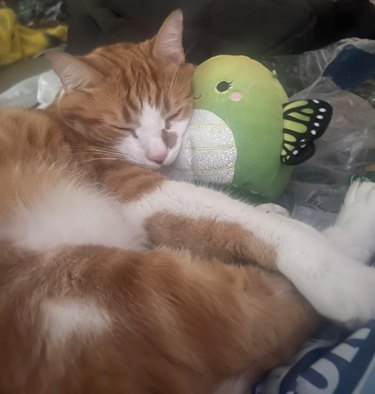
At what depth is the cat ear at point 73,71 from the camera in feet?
4.32

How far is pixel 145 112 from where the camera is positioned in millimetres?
1327

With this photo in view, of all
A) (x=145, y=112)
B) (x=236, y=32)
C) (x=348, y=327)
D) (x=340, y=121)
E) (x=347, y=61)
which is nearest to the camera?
(x=348, y=327)

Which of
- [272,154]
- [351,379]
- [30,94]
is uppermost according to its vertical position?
[272,154]

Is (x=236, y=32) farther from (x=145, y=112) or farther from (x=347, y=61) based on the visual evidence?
(x=145, y=112)

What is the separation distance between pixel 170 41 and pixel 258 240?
0.65m

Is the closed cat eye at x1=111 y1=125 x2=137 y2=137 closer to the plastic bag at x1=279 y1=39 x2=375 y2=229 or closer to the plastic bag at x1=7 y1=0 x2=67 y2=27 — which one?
the plastic bag at x1=279 y1=39 x2=375 y2=229

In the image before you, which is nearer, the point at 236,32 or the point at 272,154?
the point at 272,154

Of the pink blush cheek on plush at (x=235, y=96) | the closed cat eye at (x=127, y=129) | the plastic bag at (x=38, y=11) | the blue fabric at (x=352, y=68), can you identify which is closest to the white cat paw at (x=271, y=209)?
the pink blush cheek on plush at (x=235, y=96)

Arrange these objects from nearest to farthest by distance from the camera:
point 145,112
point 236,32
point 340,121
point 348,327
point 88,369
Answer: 1. point 88,369
2. point 348,327
3. point 145,112
4. point 340,121
5. point 236,32

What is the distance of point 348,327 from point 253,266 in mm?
187

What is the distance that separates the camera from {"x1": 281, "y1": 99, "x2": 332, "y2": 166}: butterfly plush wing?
122 cm

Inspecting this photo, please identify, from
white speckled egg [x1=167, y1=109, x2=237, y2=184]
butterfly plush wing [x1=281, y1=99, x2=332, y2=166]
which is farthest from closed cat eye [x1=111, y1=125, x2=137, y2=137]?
butterfly plush wing [x1=281, y1=99, x2=332, y2=166]

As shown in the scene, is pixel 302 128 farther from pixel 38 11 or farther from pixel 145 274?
pixel 38 11

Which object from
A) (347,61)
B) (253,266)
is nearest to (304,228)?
(253,266)
